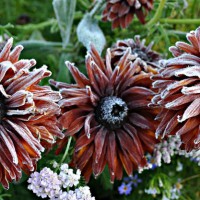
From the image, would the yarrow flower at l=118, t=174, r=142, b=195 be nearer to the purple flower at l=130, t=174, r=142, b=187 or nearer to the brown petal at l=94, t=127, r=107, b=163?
the purple flower at l=130, t=174, r=142, b=187

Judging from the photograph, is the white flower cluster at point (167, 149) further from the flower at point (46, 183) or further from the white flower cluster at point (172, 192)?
the flower at point (46, 183)

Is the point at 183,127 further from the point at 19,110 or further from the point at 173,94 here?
the point at 19,110

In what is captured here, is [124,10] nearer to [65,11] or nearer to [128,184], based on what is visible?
[65,11]

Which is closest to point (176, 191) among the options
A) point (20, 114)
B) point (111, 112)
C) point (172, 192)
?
point (172, 192)

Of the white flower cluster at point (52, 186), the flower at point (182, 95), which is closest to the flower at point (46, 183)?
the white flower cluster at point (52, 186)

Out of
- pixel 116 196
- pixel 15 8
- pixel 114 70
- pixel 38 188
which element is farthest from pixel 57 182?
pixel 15 8

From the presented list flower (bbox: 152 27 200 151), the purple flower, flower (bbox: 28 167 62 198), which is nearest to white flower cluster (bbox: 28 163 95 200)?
flower (bbox: 28 167 62 198)
